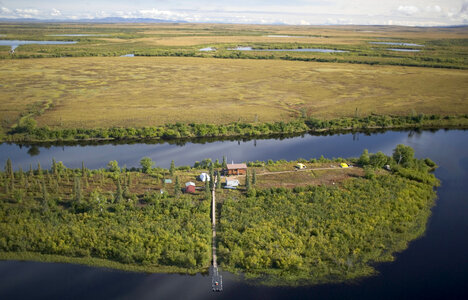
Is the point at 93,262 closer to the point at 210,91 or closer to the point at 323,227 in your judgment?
the point at 323,227

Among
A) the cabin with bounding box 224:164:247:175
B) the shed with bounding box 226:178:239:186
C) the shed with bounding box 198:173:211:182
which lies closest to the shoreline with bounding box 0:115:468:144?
the cabin with bounding box 224:164:247:175

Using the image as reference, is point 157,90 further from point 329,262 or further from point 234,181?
point 329,262

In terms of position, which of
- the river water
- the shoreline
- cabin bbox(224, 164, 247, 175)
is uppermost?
the shoreline

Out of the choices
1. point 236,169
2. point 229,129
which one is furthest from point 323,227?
point 229,129

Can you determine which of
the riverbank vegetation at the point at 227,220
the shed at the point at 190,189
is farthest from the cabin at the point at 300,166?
the shed at the point at 190,189

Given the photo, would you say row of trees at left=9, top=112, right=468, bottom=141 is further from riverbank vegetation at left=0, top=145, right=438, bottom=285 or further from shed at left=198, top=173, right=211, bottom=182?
shed at left=198, top=173, right=211, bottom=182

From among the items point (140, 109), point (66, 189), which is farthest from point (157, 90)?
point (66, 189)

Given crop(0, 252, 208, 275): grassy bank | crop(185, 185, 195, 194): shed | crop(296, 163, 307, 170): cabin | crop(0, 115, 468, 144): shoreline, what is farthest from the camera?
crop(0, 115, 468, 144): shoreline

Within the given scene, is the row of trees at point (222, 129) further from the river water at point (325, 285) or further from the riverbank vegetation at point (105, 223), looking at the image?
the river water at point (325, 285)
